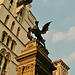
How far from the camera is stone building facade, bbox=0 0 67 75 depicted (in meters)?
23.7

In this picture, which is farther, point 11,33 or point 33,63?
point 11,33

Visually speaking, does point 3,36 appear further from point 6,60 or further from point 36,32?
point 36,32

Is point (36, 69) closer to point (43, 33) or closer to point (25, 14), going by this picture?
point (43, 33)

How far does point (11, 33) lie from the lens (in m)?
26.8

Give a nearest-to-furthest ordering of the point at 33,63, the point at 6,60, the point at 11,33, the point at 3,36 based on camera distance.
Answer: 1. the point at 33,63
2. the point at 6,60
3. the point at 3,36
4. the point at 11,33

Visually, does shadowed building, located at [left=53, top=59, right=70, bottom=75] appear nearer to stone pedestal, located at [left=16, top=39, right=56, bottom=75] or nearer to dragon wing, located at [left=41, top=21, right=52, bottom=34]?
dragon wing, located at [left=41, top=21, right=52, bottom=34]

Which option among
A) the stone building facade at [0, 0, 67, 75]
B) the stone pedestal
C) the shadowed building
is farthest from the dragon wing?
the shadowed building

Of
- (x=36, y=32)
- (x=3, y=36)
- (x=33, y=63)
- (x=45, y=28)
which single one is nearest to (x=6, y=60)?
(x=3, y=36)

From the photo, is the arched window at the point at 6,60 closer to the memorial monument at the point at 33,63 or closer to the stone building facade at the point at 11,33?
the stone building facade at the point at 11,33

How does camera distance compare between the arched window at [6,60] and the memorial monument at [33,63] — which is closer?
the memorial monument at [33,63]

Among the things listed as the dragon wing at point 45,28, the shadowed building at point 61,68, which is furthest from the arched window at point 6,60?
the shadowed building at point 61,68

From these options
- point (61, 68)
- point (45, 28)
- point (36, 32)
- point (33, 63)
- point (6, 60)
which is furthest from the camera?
point (61, 68)

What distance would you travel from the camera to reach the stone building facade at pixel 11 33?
23656 millimetres

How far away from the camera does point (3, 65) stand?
22859mm
